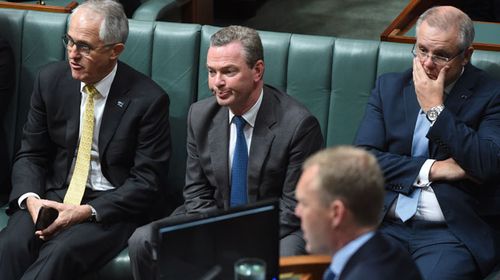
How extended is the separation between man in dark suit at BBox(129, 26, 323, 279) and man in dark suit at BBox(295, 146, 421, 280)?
3.26 feet

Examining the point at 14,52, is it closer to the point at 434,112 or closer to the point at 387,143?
the point at 387,143

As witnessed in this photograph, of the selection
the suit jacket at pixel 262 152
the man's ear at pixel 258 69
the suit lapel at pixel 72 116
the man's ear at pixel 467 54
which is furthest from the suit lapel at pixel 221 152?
the man's ear at pixel 467 54

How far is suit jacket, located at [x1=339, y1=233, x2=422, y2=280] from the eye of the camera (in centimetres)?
167

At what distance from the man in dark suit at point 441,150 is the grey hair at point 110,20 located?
807 millimetres

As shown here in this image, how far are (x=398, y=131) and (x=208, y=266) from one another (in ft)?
3.18

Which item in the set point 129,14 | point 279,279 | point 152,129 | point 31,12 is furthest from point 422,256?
point 129,14

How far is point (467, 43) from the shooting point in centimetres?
267

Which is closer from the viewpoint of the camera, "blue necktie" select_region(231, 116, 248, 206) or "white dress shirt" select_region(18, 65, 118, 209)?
"blue necktie" select_region(231, 116, 248, 206)

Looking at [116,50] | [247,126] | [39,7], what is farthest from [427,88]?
[39,7]

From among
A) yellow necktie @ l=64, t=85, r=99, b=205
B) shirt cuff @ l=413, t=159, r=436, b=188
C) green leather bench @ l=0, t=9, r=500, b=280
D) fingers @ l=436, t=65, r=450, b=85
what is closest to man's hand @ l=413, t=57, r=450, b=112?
fingers @ l=436, t=65, r=450, b=85

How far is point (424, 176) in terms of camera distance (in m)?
Result: 2.71

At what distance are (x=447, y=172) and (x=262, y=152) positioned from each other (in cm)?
52

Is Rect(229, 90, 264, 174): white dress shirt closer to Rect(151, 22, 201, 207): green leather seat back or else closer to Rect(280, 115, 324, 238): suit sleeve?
Rect(280, 115, 324, 238): suit sleeve

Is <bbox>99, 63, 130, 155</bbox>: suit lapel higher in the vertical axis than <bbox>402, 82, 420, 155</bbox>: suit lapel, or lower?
lower
